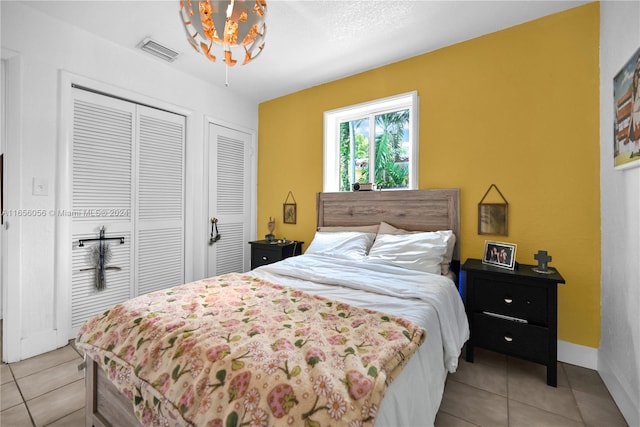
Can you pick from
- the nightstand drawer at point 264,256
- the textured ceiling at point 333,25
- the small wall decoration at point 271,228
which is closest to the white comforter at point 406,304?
the nightstand drawer at point 264,256

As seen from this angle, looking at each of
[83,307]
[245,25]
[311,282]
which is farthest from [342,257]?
[83,307]

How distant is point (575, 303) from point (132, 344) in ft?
9.14

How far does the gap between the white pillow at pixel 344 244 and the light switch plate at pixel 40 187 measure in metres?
2.16

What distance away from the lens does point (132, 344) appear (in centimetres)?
121

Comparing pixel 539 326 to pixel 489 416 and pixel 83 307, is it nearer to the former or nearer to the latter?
pixel 489 416

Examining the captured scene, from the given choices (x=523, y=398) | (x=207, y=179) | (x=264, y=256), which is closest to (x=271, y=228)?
(x=264, y=256)

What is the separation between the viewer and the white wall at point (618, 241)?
1.50m

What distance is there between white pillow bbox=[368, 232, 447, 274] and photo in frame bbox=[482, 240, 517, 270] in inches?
13.0

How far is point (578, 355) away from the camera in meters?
2.06

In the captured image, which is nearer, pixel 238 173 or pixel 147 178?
pixel 147 178

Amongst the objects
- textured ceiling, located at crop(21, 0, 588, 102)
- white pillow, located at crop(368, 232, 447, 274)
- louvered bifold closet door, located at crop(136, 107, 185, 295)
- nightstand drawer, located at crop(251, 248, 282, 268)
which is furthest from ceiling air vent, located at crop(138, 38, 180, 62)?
white pillow, located at crop(368, 232, 447, 274)

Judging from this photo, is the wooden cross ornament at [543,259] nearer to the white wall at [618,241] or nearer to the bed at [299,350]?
the white wall at [618,241]

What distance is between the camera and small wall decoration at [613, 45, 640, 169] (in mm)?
1447

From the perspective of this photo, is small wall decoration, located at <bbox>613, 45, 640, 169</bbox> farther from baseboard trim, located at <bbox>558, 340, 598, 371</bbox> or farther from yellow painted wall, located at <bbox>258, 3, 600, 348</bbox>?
baseboard trim, located at <bbox>558, 340, 598, 371</bbox>
